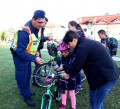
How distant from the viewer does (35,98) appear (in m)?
3.70

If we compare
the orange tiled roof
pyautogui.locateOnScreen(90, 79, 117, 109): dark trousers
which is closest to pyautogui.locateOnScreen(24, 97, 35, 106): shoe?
pyautogui.locateOnScreen(90, 79, 117, 109): dark trousers

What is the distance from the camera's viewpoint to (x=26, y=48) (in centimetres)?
305

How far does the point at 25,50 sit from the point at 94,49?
1.54 metres

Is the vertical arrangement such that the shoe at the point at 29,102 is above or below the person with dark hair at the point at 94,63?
below

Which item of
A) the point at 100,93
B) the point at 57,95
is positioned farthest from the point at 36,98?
the point at 100,93

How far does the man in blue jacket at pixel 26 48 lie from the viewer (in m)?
2.84

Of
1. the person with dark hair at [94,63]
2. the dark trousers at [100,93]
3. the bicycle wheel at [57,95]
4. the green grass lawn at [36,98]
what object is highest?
the person with dark hair at [94,63]

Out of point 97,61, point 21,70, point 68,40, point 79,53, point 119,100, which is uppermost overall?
point 68,40

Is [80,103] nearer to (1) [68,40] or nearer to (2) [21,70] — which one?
(2) [21,70]

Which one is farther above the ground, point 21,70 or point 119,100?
point 21,70

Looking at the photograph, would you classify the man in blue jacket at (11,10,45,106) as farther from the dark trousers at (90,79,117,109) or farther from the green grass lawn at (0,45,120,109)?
the dark trousers at (90,79,117,109)

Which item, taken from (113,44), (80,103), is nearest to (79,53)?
(80,103)

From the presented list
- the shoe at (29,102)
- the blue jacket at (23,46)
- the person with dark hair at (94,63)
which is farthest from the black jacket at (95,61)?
the shoe at (29,102)

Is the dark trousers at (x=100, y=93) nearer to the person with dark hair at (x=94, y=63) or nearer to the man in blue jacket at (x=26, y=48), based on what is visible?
the person with dark hair at (x=94, y=63)
